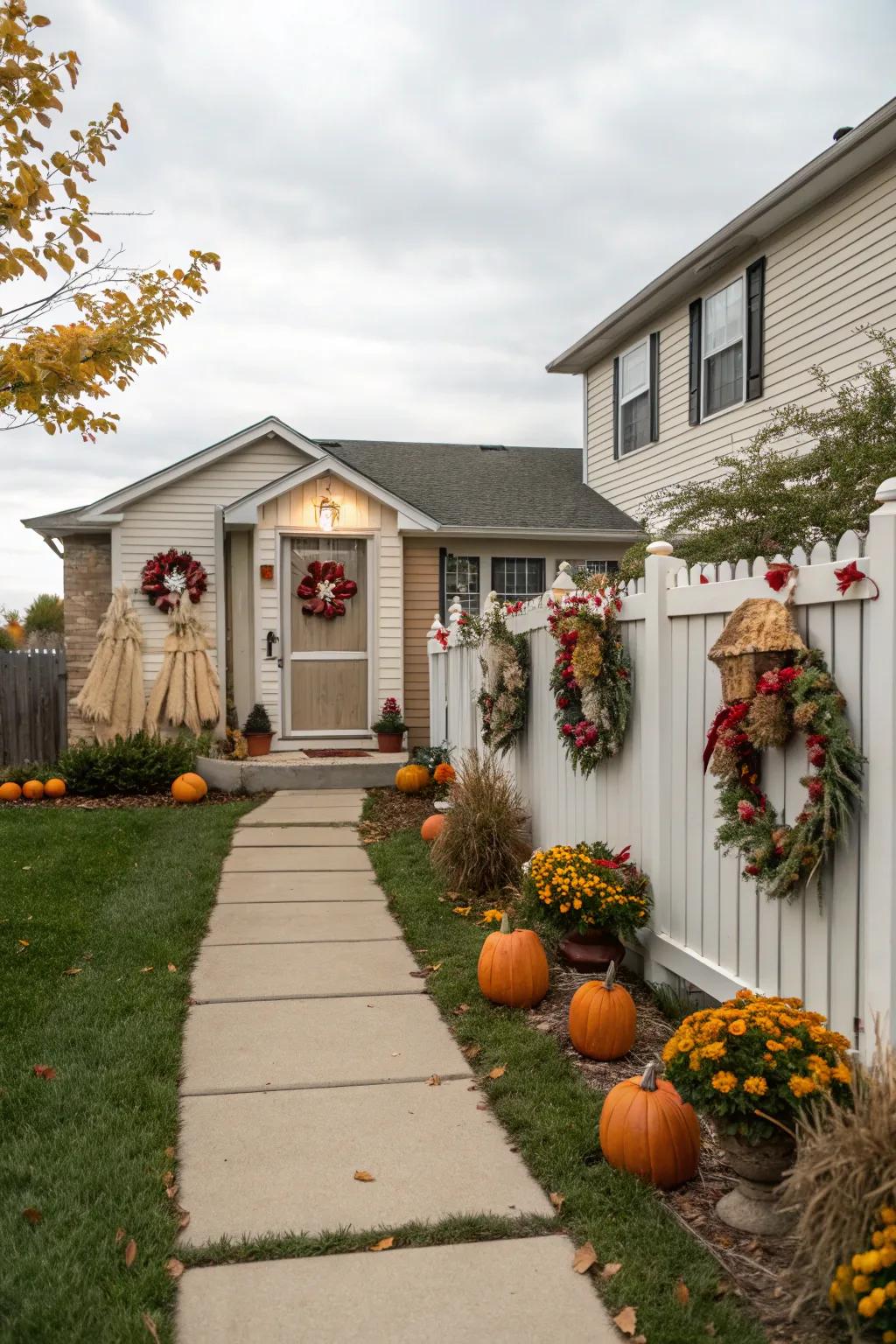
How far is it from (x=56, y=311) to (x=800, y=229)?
22.8 ft

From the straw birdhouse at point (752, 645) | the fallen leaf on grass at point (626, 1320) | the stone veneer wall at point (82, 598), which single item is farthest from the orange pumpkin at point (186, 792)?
the fallen leaf on grass at point (626, 1320)

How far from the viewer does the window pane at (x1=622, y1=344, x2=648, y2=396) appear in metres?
12.4

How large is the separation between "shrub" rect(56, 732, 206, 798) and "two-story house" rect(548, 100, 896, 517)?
258 inches

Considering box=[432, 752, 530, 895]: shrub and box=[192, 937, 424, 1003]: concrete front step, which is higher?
box=[432, 752, 530, 895]: shrub

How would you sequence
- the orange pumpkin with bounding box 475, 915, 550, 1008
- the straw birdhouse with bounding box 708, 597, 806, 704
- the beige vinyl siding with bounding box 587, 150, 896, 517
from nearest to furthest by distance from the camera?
the straw birdhouse with bounding box 708, 597, 806, 704 < the orange pumpkin with bounding box 475, 915, 550, 1008 < the beige vinyl siding with bounding box 587, 150, 896, 517

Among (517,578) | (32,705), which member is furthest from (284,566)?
(32,705)

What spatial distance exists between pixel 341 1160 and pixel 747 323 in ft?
30.8

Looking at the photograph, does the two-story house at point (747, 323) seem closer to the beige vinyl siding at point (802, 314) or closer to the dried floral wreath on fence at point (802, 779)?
the beige vinyl siding at point (802, 314)

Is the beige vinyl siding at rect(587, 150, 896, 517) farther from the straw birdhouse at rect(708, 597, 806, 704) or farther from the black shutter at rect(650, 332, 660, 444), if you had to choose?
the straw birdhouse at rect(708, 597, 806, 704)

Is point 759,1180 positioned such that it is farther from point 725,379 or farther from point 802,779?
point 725,379

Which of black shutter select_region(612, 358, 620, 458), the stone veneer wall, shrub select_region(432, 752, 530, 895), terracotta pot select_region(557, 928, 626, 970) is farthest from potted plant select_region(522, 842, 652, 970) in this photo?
black shutter select_region(612, 358, 620, 458)

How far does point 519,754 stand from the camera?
21.4 ft

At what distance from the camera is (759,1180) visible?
2.51m

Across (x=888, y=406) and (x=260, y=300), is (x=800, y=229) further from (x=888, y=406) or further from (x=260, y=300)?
(x=260, y=300)
